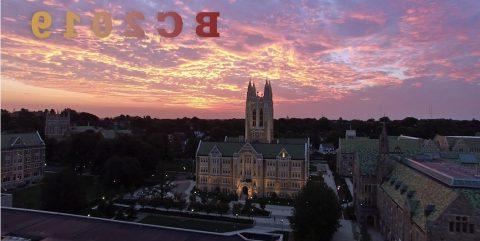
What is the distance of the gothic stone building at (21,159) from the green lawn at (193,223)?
127ft

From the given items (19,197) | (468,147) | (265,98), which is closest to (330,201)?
(265,98)

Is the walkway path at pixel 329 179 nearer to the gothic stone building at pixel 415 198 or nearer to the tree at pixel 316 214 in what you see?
the gothic stone building at pixel 415 198

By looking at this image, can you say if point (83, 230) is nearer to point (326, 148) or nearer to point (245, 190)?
point (245, 190)

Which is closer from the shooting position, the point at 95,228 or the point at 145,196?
the point at 95,228

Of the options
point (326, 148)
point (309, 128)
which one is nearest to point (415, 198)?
point (326, 148)

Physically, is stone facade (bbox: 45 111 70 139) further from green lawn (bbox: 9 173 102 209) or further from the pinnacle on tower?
the pinnacle on tower

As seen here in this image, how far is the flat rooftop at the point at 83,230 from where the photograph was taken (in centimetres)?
3234

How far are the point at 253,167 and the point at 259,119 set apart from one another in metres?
15.8

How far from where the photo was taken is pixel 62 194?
5431 cm

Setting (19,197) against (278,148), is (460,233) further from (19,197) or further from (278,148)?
(19,197)

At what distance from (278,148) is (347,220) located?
21.4 m

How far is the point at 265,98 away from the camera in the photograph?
8875cm

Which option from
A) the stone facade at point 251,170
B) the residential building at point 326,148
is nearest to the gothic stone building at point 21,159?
the stone facade at point 251,170

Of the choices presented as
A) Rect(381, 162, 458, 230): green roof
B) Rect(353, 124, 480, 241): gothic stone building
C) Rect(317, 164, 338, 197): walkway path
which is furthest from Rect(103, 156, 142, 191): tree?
Rect(381, 162, 458, 230): green roof
